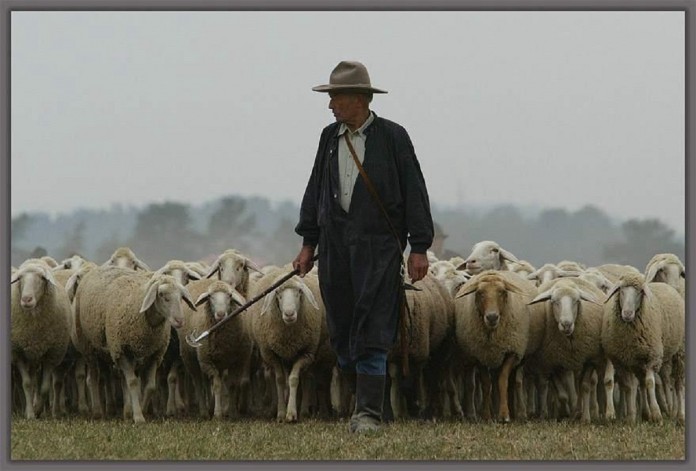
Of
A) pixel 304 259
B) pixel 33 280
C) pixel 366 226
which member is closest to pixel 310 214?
pixel 304 259

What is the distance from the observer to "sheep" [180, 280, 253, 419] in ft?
43.2

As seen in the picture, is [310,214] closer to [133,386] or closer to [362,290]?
[362,290]

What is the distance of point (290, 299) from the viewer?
12.6 meters

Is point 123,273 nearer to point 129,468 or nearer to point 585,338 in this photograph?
point 585,338

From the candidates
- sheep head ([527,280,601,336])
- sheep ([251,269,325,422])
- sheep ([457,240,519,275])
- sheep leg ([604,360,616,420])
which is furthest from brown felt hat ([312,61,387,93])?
sheep ([457,240,519,275])

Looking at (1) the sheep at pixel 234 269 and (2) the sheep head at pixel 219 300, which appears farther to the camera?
(1) the sheep at pixel 234 269

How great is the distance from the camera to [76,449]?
30.6ft

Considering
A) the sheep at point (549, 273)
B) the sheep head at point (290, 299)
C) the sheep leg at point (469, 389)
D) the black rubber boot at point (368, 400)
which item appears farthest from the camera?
the sheep at point (549, 273)

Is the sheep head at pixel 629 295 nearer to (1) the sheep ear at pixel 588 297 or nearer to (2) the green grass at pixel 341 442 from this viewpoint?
(1) the sheep ear at pixel 588 297

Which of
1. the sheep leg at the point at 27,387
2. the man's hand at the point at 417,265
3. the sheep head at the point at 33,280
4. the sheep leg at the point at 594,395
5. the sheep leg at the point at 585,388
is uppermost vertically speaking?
the man's hand at the point at 417,265

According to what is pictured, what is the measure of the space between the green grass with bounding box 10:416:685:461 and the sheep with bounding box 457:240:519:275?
4.22m

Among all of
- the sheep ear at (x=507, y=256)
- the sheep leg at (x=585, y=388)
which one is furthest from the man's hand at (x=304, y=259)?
the sheep ear at (x=507, y=256)

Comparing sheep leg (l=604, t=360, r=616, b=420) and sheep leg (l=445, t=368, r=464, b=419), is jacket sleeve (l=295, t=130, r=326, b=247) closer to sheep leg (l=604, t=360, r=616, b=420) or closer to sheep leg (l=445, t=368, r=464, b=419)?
sheep leg (l=445, t=368, r=464, b=419)

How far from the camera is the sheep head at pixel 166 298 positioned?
41.6 ft
